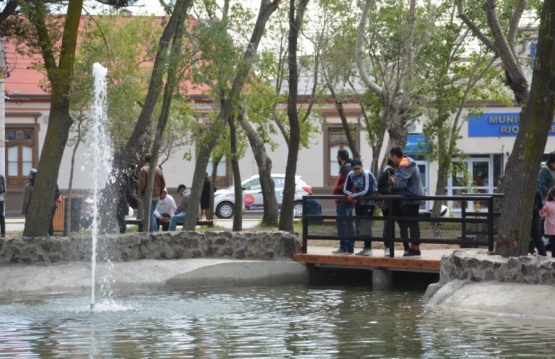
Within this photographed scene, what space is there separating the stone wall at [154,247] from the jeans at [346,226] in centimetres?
91

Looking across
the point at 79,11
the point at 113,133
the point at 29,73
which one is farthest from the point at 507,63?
the point at 29,73

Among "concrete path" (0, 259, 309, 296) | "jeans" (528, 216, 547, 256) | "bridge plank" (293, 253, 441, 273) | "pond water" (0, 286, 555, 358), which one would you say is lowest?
"pond water" (0, 286, 555, 358)

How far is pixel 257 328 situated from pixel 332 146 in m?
35.6

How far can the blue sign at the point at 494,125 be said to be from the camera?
4588 centimetres

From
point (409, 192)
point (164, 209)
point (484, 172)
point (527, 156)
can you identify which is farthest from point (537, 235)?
point (484, 172)

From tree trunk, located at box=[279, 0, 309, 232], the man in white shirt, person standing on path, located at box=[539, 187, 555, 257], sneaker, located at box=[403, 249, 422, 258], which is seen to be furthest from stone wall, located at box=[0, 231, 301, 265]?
the man in white shirt

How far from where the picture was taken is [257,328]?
43.0 ft

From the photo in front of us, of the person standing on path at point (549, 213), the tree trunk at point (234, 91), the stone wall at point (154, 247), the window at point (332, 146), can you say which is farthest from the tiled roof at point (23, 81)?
the person standing on path at point (549, 213)

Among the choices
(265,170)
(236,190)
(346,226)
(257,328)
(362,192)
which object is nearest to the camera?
(257,328)

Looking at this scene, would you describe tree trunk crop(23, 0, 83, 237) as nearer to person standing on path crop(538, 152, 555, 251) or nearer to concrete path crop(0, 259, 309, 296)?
concrete path crop(0, 259, 309, 296)

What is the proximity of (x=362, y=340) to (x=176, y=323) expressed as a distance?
7.86 ft

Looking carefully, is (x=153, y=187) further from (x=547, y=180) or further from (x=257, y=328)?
(x=257, y=328)

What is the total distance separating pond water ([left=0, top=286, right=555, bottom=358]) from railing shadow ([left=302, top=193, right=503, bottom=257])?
1183mm

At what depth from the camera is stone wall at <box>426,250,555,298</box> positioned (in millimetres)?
14430
